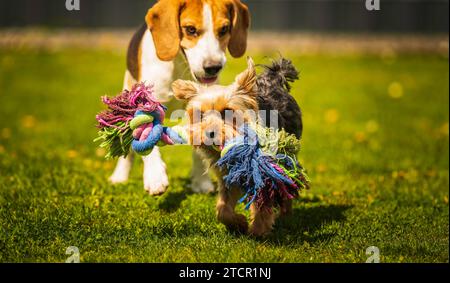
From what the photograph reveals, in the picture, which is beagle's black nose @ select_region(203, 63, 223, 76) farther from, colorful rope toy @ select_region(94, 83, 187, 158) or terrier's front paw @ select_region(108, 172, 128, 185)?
terrier's front paw @ select_region(108, 172, 128, 185)

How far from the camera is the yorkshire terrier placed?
13.3 feet

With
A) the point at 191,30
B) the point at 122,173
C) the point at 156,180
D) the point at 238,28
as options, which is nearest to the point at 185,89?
the point at 156,180

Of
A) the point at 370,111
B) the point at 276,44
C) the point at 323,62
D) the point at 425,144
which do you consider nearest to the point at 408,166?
the point at 425,144

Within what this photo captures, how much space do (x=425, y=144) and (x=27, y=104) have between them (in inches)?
242

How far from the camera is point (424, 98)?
37.2 feet

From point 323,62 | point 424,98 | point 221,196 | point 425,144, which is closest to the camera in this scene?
point 221,196

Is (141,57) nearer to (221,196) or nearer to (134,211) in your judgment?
(134,211)

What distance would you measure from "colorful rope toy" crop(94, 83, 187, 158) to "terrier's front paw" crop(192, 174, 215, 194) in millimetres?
1515

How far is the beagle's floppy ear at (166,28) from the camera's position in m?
5.20

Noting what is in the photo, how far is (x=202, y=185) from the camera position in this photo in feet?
19.3

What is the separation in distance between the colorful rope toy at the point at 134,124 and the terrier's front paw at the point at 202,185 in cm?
151

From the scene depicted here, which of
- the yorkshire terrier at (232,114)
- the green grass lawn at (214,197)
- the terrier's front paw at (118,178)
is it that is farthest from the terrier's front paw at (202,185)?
the yorkshire terrier at (232,114)

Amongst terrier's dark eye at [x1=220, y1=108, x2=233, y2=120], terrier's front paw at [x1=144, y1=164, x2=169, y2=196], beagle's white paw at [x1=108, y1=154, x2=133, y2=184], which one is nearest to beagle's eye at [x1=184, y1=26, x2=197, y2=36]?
terrier's front paw at [x1=144, y1=164, x2=169, y2=196]

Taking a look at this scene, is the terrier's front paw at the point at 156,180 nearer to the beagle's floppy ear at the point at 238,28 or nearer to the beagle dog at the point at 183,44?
the beagle dog at the point at 183,44
